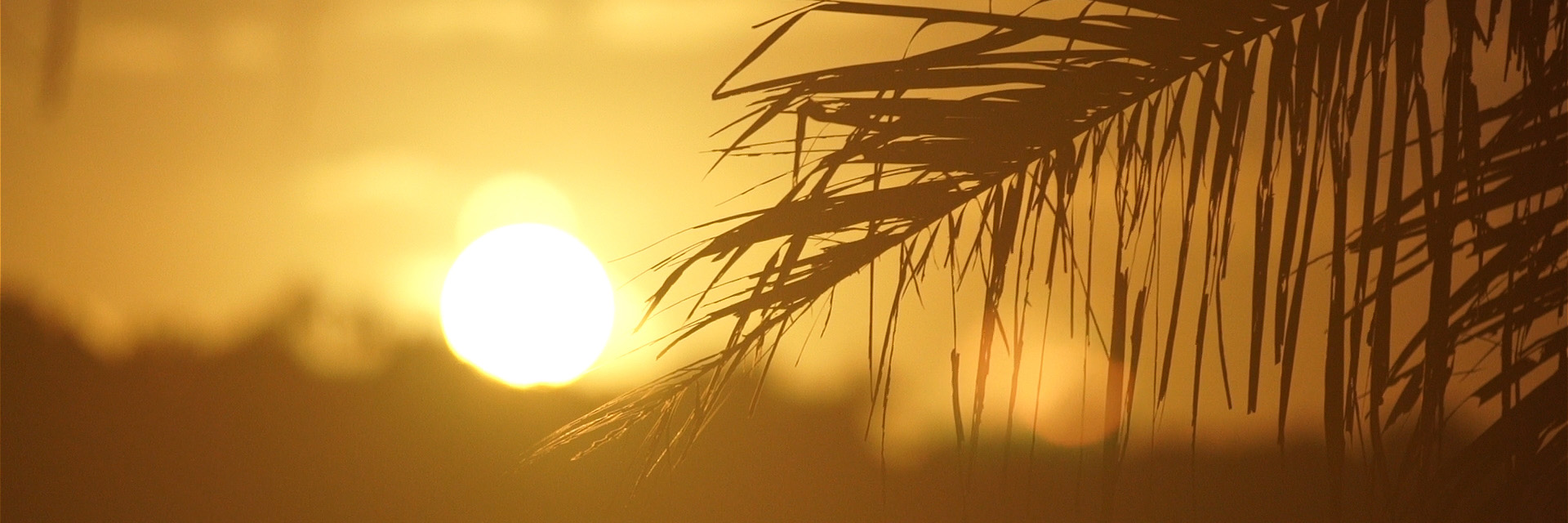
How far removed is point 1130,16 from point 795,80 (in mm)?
293

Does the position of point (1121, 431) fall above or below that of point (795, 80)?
below

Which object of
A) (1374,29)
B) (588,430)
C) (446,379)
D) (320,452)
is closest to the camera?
(1374,29)

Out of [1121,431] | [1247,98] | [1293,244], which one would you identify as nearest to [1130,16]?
[1247,98]

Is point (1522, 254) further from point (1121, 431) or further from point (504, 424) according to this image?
point (504, 424)

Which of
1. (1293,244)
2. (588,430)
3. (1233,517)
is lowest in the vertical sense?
(588,430)

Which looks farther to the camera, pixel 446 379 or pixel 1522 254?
pixel 446 379

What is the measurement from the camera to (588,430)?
3.26 feet

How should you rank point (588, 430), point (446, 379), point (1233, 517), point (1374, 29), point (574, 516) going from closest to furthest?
point (1374, 29), point (588, 430), point (1233, 517), point (574, 516), point (446, 379)

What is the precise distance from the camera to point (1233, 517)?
25.1ft

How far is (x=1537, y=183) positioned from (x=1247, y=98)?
0.84 feet

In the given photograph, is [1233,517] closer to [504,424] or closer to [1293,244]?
[1293,244]

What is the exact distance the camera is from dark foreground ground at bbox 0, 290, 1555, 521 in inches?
741

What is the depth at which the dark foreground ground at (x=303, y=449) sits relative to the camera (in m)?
18.8

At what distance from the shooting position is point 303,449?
818 inches
